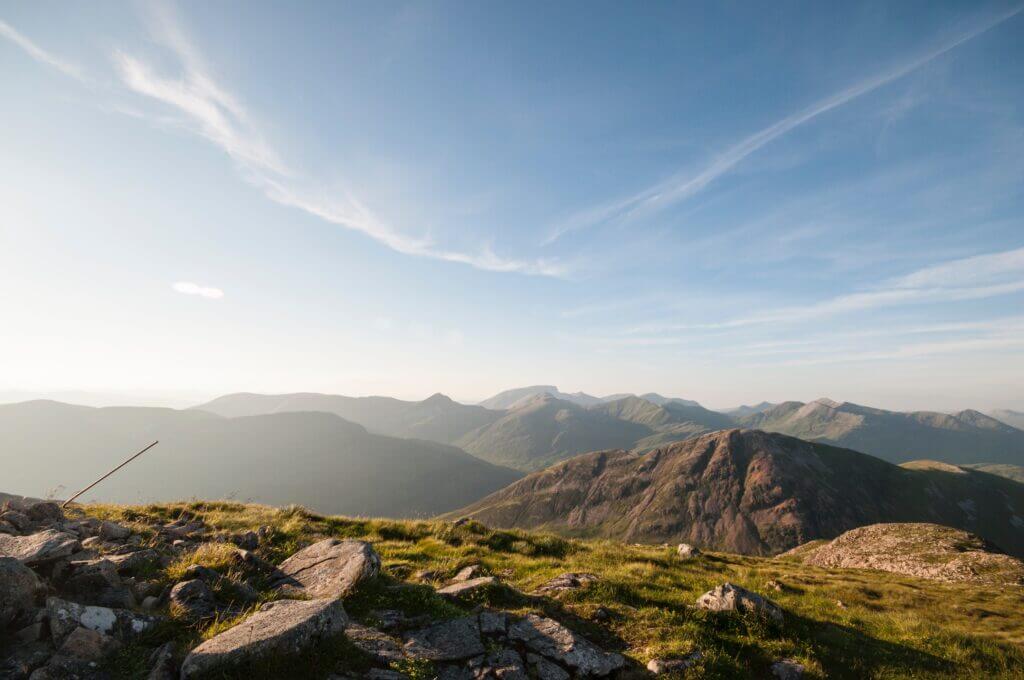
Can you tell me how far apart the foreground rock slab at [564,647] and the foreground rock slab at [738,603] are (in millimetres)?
5007

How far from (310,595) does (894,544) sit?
6424 centimetres

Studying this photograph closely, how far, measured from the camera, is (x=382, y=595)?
1188 centimetres

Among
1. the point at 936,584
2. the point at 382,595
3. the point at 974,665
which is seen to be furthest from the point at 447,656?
the point at 936,584

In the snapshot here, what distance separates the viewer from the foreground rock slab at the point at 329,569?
1184 centimetres

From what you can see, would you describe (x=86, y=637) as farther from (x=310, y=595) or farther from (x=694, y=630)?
(x=694, y=630)

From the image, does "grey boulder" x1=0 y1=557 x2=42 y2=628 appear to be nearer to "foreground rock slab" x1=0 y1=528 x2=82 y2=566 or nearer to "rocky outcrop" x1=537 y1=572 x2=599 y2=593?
"foreground rock slab" x1=0 y1=528 x2=82 y2=566

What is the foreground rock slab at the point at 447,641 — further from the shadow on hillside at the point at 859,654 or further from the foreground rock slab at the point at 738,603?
the shadow on hillside at the point at 859,654

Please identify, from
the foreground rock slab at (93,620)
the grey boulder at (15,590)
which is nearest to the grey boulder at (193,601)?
the foreground rock slab at (93,620)

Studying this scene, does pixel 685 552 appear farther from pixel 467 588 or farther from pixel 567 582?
pixel 467 588

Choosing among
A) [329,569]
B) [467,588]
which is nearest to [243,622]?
[329,569]

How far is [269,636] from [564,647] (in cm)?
628

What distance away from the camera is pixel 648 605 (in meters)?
13.3

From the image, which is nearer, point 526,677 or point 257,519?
point 526,677

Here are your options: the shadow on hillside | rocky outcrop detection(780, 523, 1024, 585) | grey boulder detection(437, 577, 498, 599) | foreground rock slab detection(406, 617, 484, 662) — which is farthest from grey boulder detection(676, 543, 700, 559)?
rocky outcrop detection(780, 523, 1024, 585)
